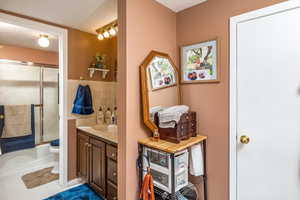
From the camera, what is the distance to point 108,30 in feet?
7.07

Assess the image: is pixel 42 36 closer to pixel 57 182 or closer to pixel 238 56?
pixel 57 182

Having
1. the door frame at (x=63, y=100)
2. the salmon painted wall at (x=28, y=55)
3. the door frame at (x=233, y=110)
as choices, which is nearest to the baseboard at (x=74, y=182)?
the door frame at (x=63, y=100)

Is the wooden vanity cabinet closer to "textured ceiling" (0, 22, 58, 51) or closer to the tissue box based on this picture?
the tissue box

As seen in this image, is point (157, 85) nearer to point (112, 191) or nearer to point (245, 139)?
point (245, 139)

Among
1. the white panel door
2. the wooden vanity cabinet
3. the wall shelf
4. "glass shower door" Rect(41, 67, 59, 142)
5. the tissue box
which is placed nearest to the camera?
the white panel door

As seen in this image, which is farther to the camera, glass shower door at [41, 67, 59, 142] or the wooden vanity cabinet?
glass shower door at [41, 67, 59, 142]

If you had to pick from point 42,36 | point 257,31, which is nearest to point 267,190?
point 257,31

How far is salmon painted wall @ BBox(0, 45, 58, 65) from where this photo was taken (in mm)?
2771

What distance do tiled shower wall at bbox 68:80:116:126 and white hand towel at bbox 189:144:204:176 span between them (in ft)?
5.39

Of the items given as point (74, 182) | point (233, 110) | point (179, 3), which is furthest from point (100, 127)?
point (179, 3)

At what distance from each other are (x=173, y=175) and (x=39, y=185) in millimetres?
2215

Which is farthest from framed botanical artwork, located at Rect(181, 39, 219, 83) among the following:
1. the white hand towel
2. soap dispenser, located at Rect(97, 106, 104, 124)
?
soap dispenser, located at Rect(97, 106, 104, 124)

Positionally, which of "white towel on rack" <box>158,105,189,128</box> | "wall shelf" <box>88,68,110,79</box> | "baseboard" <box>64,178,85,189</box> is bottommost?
"baseboard" <box>64,178,85,189</box>

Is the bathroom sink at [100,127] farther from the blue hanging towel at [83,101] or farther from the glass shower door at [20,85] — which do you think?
the glass shower door at [20,85]
